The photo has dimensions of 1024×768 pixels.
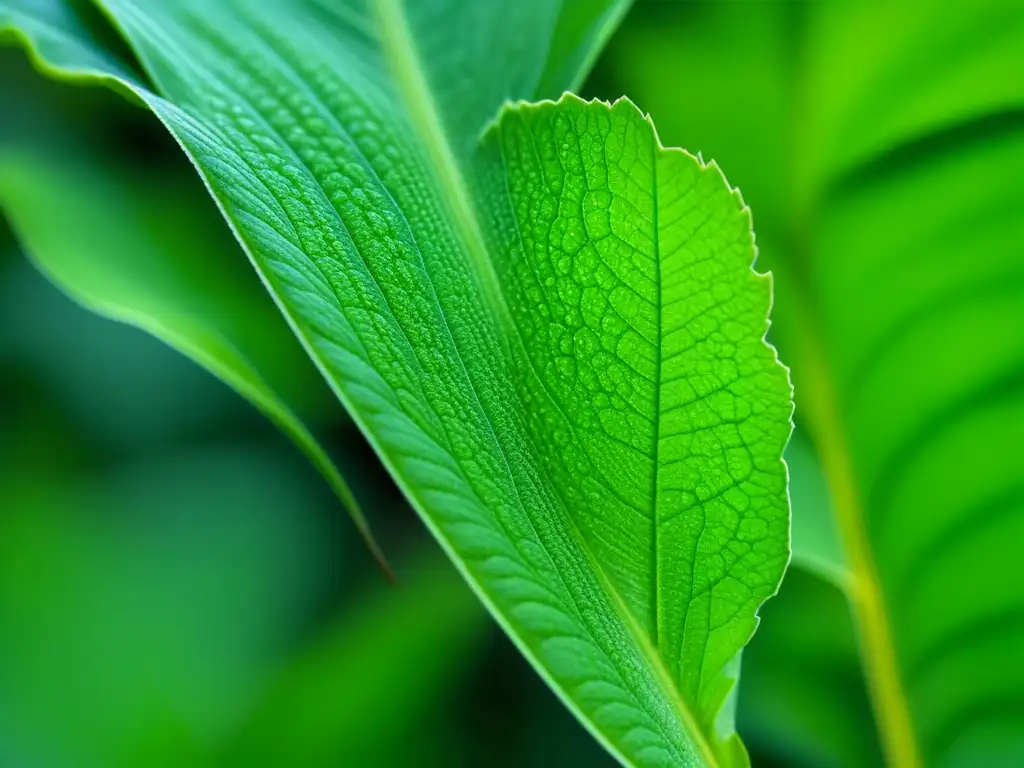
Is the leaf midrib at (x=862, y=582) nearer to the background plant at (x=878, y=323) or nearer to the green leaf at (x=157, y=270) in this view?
the background plant at (x=878, y=323)

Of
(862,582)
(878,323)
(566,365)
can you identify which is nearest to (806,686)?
(862,582)

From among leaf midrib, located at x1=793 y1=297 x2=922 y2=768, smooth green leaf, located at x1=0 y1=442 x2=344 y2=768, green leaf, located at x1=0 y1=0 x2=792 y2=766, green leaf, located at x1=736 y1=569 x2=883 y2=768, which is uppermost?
green leaf, located at x1=0 y1=0 x2=792 y2=766

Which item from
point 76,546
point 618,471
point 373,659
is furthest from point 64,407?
point 618,471

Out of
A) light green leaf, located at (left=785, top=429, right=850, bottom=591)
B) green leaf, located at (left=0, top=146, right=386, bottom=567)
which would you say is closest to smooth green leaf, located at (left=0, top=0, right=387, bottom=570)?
→ green leaf, located at (left=0, top=146, right=386, bottom=567)

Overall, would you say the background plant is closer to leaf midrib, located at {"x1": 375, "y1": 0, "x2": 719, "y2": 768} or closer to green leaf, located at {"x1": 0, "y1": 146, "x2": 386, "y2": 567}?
green leaf, located at {"x1": 0, "y1": 146, "x2": 386, "y2": 567}

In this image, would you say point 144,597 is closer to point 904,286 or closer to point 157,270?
point 157,270

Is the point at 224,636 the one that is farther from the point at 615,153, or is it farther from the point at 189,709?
the point at 615,153

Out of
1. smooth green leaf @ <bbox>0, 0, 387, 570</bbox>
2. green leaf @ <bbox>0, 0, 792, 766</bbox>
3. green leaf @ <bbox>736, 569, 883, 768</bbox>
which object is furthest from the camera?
green leaf @ <bbox>736, 569, 883, 768</bbox>
